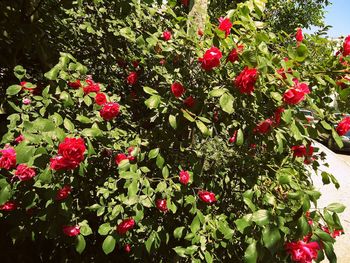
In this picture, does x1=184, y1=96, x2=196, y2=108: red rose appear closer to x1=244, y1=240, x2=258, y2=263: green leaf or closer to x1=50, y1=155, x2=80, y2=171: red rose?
x1=50, y1=155, x2=80, y2=171: red rose

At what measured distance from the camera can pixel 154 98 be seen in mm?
1705

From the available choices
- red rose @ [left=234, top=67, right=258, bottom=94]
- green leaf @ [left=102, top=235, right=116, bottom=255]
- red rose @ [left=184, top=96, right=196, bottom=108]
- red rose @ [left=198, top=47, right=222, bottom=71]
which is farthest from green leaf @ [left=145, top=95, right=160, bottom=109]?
green leaf @ [left=102, top=235, right=116, bottom=255]

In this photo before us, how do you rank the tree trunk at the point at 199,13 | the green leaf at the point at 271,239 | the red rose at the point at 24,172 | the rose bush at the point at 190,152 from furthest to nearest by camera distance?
the tree trunk at the point at 199,13
the red rose at the point at 24,172
the rose bush at the point at 190,152
the green leaf at the point at 271,239

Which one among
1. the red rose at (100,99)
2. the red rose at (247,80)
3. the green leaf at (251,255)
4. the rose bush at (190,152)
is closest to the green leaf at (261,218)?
the rose bush at (190,152)

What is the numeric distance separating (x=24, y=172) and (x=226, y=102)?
47.3 inches

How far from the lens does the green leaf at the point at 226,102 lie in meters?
1.56

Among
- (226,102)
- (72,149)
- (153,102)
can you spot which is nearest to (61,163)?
(72,149)

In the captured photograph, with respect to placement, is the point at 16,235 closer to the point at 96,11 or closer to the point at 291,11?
the point at 96,11

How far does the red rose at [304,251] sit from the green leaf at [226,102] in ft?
2.56

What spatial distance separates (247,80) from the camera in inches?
61.4

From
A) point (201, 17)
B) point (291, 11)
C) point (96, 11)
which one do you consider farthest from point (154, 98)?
point (291, 11)

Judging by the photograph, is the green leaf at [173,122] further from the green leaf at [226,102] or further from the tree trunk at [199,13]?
the tree trunk at [199,13]

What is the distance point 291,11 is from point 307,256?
989cm

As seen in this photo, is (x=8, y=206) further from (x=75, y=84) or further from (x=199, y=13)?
(x=199, y=13)
